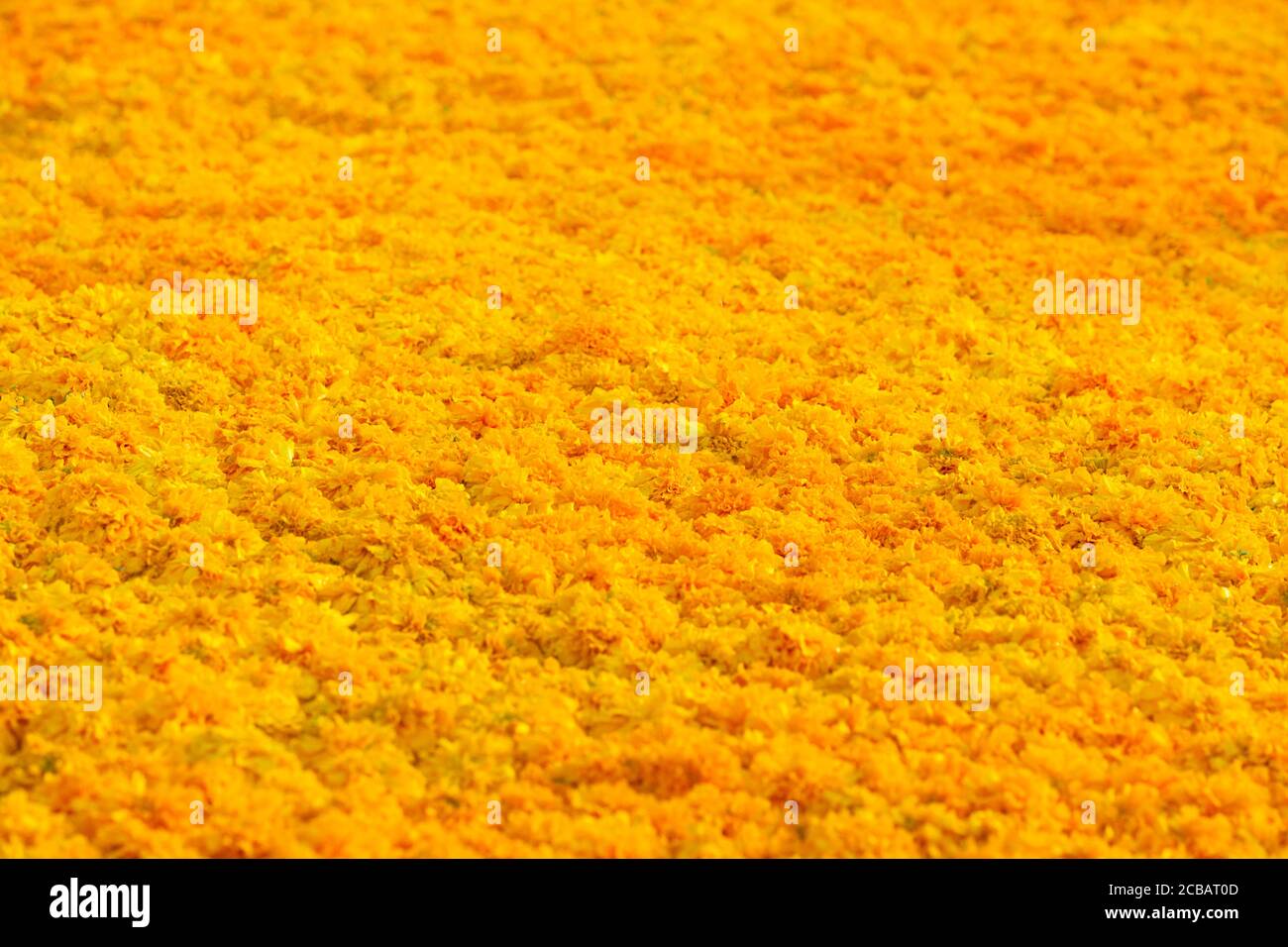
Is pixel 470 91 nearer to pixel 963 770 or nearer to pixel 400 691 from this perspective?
pixel 400 691

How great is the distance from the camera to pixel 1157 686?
8688 mm

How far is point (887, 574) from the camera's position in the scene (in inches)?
377

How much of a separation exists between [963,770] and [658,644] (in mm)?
1945

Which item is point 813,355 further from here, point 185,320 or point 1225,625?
point 185,320

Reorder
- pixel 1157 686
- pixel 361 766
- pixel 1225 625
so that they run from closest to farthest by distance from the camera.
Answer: pixel 361 766, pixel 1157 686, pixel 1225 625

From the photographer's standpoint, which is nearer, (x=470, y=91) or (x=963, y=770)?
(x=963, y=770)

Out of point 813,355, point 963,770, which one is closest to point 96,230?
point 813,355

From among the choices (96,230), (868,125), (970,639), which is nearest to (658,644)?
(970,639)

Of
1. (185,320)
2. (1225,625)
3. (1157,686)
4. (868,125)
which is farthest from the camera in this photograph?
(868,125)

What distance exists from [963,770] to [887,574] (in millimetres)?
1771

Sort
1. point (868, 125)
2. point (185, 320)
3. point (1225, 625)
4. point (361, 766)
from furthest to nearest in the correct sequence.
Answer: point (868, 125), point (185, 320), point (1225, 625), point (361, 766)

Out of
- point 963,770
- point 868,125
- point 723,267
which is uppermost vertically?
point 868,125

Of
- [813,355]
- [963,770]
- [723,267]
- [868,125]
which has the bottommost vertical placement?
[963,770]

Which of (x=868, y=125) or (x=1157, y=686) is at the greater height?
(x=868, y=125)
